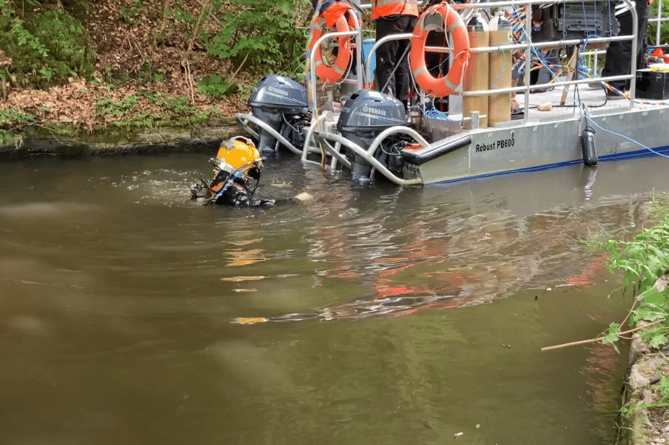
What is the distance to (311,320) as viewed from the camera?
16.3 ft

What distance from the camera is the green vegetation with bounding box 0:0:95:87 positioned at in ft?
37.8

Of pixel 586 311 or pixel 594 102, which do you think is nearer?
pixel 586 311

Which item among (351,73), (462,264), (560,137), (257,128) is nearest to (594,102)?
(560,137)

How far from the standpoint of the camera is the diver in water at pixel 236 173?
7.66 metres

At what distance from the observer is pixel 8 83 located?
11.4 metres

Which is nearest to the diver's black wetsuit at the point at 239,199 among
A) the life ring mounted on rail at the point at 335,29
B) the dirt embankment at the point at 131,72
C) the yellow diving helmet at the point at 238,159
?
the yellow diving helmet at the point at 238,159

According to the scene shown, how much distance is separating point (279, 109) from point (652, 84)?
4597 mm

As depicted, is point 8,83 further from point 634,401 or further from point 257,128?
point 634,401

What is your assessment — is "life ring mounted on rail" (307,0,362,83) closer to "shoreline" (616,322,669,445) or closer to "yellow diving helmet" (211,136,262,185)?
"yellow diving helmet" (211,136,262,185)

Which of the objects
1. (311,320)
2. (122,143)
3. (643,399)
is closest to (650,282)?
(643,399)

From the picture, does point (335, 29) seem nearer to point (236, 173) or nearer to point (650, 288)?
point (236, 173)

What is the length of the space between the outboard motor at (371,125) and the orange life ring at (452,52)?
16.4 inches

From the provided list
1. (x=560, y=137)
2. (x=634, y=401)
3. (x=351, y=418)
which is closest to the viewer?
(x=634, y=401)

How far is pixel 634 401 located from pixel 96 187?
262 inches
